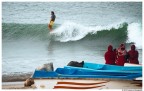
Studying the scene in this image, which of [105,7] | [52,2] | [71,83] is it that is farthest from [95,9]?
[71,83]

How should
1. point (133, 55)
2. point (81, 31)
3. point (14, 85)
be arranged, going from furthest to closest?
point (81, 31)
point (14, 85)
point (133, 55)

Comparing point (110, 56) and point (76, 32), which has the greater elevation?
point (76, 32)

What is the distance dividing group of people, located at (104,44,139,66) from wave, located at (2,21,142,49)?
0.56 feet

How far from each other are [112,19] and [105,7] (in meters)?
0.27

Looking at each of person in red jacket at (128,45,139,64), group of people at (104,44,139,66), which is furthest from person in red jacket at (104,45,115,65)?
person in red jacket at (128,45,139,64)

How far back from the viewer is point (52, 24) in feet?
33.0

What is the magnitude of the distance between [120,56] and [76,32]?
Answer: 989 millimetres

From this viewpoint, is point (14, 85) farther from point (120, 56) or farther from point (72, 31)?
Answer: point (120, 56)

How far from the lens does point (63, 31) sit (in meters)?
10.2

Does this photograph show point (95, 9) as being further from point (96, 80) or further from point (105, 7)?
point (96, 80)

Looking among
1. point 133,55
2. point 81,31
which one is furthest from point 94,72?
point 81,31

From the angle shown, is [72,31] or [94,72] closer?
[94,72]

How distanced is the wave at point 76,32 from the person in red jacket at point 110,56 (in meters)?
0.19

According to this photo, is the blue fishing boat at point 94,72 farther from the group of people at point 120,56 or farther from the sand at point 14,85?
the sand at point 14,85
